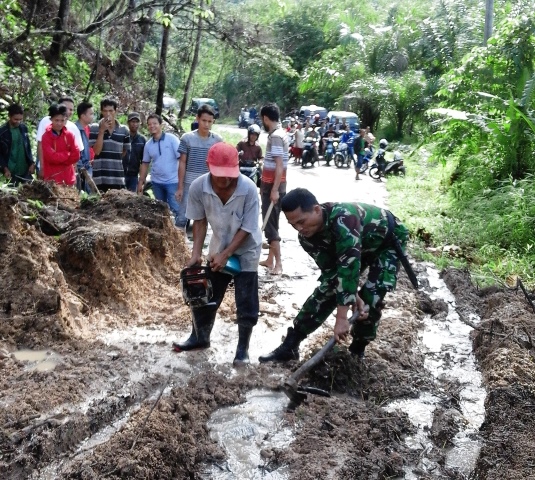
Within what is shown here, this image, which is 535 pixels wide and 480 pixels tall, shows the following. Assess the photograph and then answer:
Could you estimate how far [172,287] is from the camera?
22.7ft

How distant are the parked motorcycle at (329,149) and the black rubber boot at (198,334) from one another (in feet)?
59.6

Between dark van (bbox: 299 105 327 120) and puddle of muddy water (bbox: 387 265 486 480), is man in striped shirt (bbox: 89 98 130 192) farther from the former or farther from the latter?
dark van (bbox: 299 105 327 120)

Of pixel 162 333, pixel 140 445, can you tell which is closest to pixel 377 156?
pixel 162 333

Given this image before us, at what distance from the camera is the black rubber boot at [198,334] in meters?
5.25

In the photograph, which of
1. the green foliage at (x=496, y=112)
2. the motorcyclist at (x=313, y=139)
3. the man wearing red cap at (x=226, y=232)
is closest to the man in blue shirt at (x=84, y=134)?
the man wearing red cap at (x=226, y=232)

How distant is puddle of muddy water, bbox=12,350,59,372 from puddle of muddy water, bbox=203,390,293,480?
1287mm

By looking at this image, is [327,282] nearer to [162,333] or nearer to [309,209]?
[309,209]

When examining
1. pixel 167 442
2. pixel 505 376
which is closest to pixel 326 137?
pixel 505 376

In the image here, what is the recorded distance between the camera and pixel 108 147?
8453 millimetres

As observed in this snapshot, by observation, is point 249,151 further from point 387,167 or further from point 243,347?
point 387,167

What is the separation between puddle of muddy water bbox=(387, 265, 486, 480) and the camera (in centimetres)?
418

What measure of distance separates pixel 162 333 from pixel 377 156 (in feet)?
48.9

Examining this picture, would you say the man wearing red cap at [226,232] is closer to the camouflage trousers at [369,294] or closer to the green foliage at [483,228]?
the camouflage trousers at [369,294]

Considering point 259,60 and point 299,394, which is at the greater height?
point 259,60
